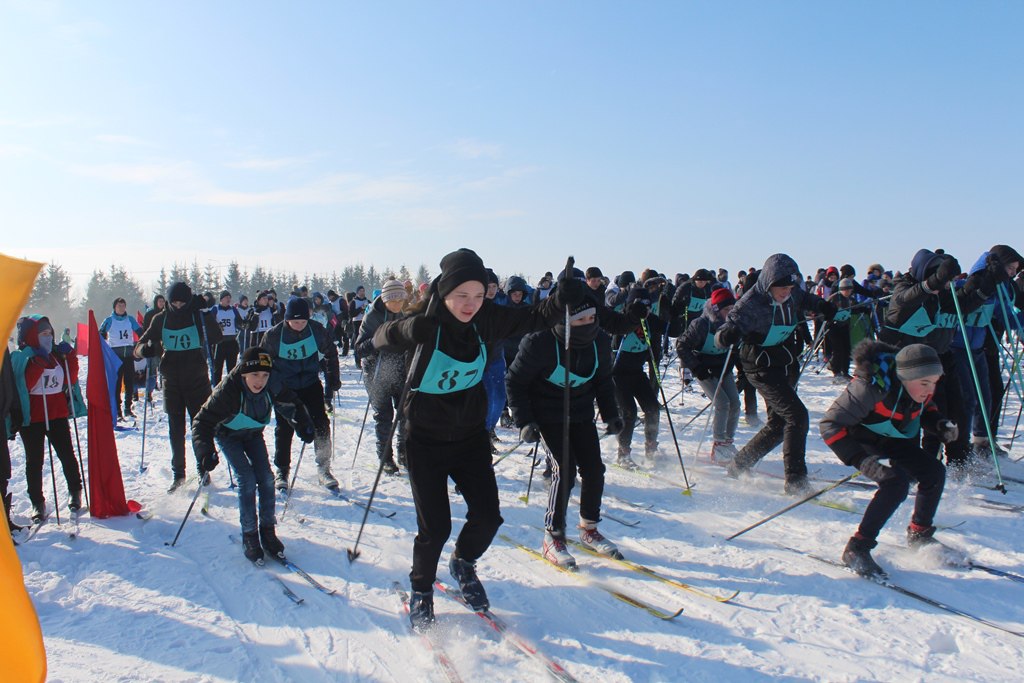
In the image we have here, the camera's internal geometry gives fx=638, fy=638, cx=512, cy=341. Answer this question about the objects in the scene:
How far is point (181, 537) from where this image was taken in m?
5.68

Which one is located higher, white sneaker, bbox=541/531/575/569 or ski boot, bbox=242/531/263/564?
white sneaker, bbox=541/531/575/569

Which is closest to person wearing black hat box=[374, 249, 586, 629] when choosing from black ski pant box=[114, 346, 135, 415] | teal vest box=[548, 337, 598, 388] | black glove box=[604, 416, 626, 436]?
teal vest box=[548, 337, 598, 388]

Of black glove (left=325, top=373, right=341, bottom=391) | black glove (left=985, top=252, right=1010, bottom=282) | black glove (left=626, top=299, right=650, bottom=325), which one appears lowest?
black glove (left=325, top=373, right=341, bottom=391)

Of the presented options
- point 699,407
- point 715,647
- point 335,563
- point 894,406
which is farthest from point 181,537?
point 699,407

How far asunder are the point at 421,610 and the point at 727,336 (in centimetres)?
378

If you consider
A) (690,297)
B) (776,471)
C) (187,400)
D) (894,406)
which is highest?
(690,297)

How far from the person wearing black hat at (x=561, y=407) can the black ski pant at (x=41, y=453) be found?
4.70 meters

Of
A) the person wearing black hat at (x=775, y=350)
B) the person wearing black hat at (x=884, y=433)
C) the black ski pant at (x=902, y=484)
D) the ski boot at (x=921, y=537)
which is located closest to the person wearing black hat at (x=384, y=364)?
the person wearing black hat at (x=775, y=350)

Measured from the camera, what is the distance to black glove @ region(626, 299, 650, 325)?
4543 mm

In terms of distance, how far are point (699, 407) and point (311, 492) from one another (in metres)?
6.81

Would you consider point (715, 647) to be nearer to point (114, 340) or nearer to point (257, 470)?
point (257, 470)

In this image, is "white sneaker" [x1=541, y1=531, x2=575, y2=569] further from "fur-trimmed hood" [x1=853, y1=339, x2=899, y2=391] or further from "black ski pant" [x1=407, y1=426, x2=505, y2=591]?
"fur-trimmed hood" [x1=853, y1=339, x2=899, y2=391]

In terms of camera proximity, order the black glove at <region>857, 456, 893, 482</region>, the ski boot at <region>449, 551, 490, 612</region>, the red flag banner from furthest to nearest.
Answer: the red flag banner, the black glove at <region>857, 456, 893, 482</region>, the ski boot at <region>449, 551, 490, 612</region>

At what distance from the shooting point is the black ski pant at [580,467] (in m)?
4.80
